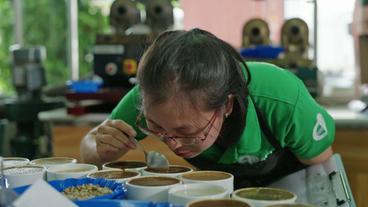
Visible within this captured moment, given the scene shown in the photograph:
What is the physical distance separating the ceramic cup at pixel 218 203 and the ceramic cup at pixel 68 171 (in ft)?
1.26

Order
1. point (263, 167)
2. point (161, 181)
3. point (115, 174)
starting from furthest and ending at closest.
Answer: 1. point (263, 167)
2. point (115, 174)
3. point (161, 181)

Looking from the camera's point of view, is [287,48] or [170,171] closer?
[170,171]

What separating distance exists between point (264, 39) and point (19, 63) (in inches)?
60.8

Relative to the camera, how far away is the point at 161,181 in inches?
47.3

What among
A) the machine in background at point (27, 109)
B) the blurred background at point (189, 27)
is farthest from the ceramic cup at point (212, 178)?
the machine in background at point (27, 109)

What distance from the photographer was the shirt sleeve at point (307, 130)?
1.60 m

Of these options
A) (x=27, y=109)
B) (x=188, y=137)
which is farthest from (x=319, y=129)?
(x=27, y=109)

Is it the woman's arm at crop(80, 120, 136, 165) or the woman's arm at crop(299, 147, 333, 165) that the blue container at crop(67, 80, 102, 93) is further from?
the woman's arm at crop(299, 147, 333, 165)

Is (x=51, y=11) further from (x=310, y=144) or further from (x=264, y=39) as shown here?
(x=310, y=144)

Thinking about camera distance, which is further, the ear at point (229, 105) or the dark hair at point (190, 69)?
the ear at point (229, 105)

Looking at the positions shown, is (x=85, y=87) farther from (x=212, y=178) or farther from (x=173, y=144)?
(x=212, y=178)

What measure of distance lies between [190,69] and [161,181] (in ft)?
0.91

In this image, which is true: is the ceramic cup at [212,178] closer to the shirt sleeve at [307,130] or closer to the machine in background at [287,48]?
the shirt sleeve at [307,130]

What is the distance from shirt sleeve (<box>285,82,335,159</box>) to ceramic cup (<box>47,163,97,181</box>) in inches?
25.5
